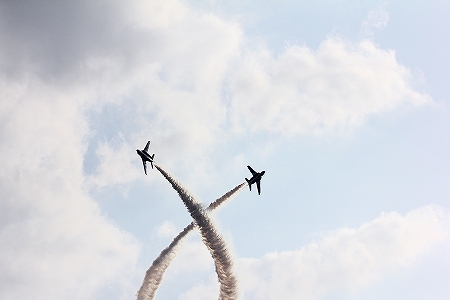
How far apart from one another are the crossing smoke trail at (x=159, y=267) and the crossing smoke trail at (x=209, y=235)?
13.1 meters

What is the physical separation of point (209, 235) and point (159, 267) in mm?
25805

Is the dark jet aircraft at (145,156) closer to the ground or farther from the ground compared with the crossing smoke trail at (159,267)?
farther from the ground

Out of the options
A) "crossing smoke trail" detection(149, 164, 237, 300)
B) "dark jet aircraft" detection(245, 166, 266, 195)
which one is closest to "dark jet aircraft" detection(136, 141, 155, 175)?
"crossing smoke trail" detection(149, 164, 237, 300)

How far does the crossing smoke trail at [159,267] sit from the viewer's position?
414 ft

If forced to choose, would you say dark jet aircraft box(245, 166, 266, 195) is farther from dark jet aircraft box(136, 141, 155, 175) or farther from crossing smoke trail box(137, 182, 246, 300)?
dark jet aircraft box(136, 141, 155, 175)

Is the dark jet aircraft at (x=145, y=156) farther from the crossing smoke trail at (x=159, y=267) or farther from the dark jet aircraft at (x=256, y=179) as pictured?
the dark jet aircraft at (x=256, y=179)

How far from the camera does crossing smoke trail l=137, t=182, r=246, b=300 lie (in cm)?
12619

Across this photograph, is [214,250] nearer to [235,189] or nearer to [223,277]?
[223,277]

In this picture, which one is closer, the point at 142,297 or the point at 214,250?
the point at 214,250

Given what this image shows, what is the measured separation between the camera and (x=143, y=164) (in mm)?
121562

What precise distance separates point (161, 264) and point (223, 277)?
22.2 metres

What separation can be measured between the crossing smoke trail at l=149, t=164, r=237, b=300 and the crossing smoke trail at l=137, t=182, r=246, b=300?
516 inches

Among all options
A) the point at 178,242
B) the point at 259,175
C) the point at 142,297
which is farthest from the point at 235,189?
the point at 142,297

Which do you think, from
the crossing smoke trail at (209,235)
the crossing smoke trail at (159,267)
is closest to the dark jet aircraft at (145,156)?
the crossing smoke trail at (209,235)
